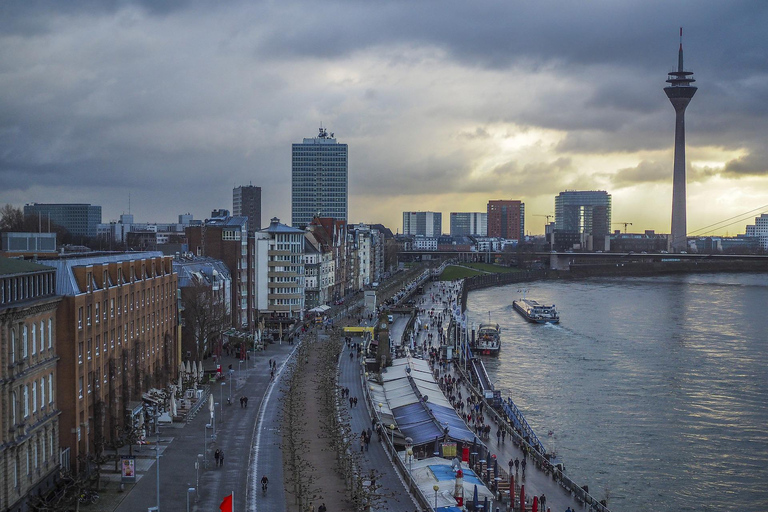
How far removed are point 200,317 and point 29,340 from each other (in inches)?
824

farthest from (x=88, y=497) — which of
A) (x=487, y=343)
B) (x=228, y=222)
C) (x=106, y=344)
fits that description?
(x=487, y=343)

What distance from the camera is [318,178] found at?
174 m

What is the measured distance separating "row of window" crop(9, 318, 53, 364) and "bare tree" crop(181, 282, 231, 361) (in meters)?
17.1

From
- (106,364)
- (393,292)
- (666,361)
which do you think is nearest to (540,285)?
(393,292)

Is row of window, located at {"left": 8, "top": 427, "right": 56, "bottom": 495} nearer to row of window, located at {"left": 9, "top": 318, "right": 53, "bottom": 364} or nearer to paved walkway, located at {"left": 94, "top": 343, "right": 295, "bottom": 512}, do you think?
paved walkway, located at {"left": 94, "top": 343, "right": 295, "bottom": 512}

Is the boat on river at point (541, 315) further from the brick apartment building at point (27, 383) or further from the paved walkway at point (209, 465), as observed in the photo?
the brick apartment building at point (27, 383)

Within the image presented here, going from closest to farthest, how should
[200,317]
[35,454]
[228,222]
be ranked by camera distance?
[35,454], [200,317], [228,222]

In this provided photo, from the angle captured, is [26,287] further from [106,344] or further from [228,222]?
[228,222]

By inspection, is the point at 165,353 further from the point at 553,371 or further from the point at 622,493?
the point at 553,371

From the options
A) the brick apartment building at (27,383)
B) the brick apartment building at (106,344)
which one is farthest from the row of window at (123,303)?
the brick apartment building at (27,383)

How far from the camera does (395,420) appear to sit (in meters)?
31.4

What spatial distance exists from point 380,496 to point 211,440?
26.6ft

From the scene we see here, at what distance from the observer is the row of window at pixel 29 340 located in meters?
20.4

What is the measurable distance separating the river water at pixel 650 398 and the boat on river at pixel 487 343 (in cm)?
100
